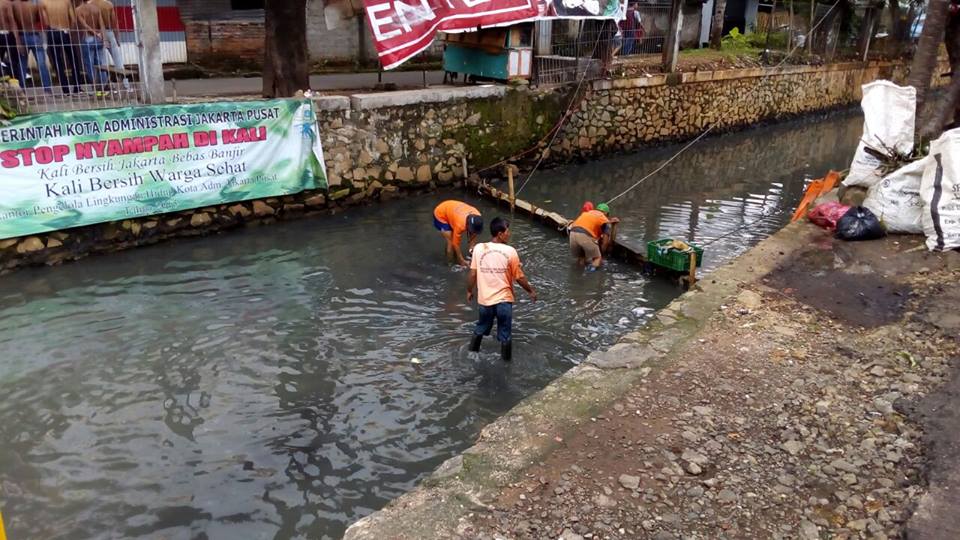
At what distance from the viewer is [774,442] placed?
5270 mm

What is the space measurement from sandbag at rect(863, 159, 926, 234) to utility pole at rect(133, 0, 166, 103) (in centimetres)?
1103

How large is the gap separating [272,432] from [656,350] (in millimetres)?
3683

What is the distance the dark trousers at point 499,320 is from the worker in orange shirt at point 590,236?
317 centimetres

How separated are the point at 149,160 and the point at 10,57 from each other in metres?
2.21

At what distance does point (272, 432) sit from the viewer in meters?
6.26

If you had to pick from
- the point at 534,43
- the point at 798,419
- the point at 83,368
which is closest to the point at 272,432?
the point at 83,368

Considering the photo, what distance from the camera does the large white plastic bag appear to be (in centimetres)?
1124

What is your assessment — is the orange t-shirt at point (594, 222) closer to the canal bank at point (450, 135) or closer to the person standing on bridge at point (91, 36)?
the canal bank at point (450, 135)

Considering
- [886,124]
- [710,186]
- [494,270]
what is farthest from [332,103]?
[886,124]

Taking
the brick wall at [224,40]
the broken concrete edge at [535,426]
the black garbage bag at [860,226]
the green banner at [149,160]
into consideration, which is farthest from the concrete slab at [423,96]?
the black garbage bag at [860,226]

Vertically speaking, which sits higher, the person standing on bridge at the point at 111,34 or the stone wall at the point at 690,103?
the person standing on bridge at the point at 111,34

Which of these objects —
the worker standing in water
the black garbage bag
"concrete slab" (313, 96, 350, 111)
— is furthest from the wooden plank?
"concrete slab" (313, 96, 350, 111)

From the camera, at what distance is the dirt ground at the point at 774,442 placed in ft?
14.5

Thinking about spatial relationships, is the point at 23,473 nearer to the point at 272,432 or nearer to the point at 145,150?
the point at 272,432
